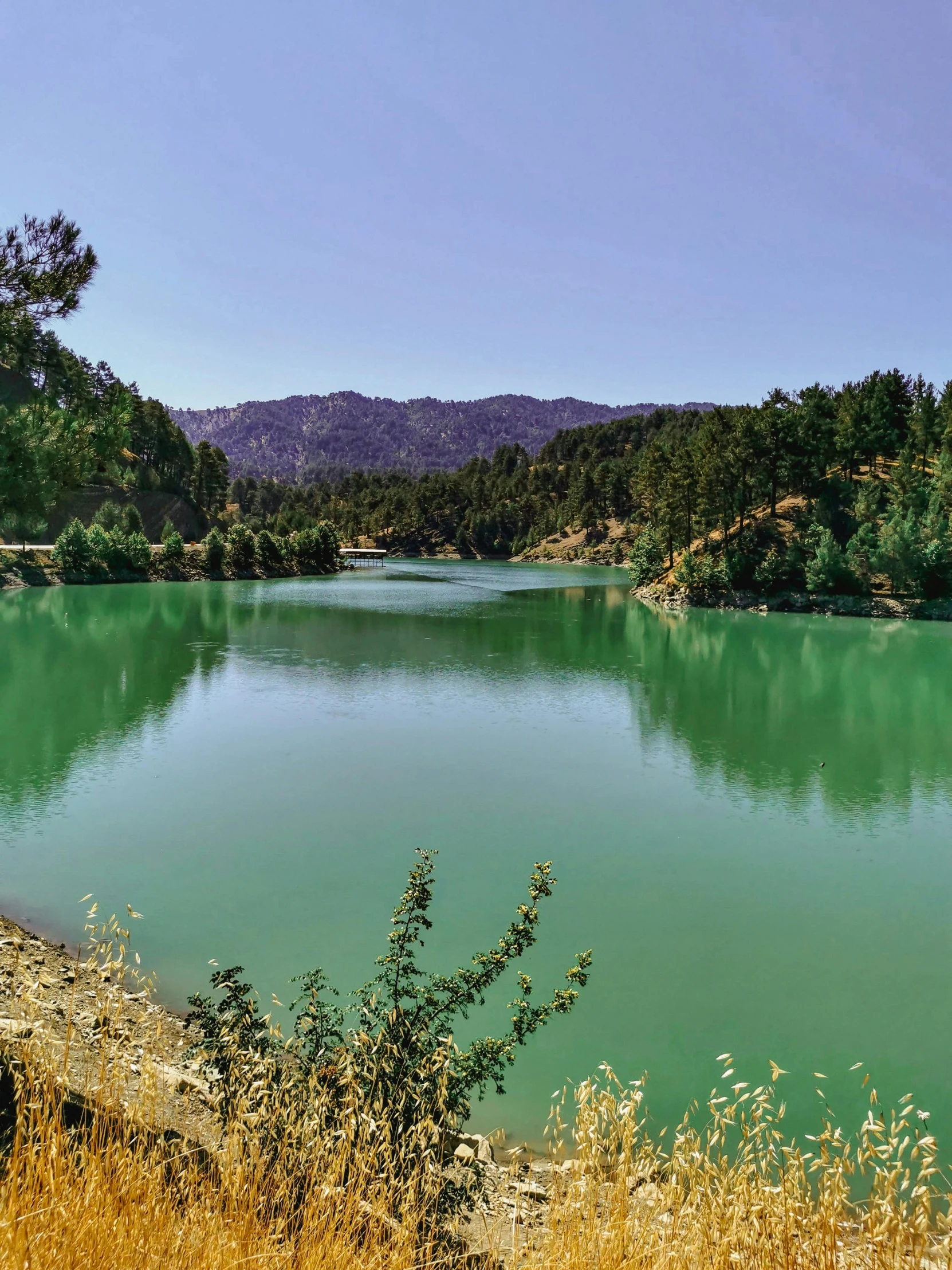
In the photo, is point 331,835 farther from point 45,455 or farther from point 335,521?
point 335,521

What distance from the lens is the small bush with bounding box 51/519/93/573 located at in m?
79.9

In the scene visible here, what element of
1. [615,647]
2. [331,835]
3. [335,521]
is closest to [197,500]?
[335,521]

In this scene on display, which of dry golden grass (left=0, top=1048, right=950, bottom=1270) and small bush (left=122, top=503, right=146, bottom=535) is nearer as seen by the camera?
dry golden grass (left=0, top=1048, right=950, bottom=1270)

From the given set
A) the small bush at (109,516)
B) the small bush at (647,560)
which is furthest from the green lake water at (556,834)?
the small bush at (109,516)

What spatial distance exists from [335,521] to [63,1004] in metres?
168

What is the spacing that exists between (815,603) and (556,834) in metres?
57.2

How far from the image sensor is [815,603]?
66.8 meters

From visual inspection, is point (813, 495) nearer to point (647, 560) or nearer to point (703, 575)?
point (703, 575)

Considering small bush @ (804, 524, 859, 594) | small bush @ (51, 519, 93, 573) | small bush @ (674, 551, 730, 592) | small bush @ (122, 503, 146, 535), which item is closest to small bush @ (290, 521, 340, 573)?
small bush @ (122, 503, 146, 535)

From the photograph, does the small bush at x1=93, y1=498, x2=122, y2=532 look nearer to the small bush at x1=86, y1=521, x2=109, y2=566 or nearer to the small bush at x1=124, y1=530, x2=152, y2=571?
the small bush at x1=124, y1=530, x2=152, y2=571

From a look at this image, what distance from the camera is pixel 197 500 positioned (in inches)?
4815

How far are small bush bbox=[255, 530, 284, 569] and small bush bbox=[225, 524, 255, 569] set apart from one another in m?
0.81

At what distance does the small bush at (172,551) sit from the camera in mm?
90562

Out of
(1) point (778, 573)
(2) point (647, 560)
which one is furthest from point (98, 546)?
(1) point (778, 573)
